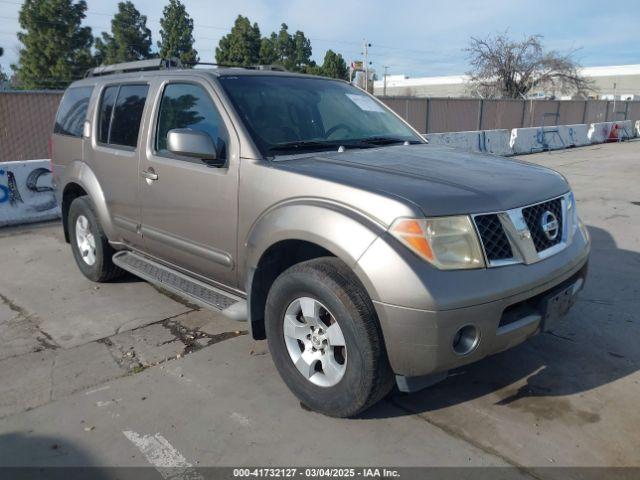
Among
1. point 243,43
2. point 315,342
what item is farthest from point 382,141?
point 243,43

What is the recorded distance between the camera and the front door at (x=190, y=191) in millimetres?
3506

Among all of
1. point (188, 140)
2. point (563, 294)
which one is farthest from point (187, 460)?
point (563, 294)

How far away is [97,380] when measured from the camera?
3.50 m

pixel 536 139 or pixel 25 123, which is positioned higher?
pixel 25 123

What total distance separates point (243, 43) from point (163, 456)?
4357cm

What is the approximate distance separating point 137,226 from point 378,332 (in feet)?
8.32

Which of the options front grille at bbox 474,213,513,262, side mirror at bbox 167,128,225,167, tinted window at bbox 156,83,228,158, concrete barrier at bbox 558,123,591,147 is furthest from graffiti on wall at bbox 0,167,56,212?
concrete barrier at bbox 558,123,591,147

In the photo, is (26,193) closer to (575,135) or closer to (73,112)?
(73,112)

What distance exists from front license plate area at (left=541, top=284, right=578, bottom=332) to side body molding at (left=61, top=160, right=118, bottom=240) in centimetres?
357

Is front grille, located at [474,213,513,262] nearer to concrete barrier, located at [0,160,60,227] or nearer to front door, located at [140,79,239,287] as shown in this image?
front door, located at [140,79,239,287]

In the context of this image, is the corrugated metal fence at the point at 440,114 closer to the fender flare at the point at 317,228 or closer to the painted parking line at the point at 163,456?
the fender flare at the point at 317,228

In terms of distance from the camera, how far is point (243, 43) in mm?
A: 42656

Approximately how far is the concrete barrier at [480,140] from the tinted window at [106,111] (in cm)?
1115

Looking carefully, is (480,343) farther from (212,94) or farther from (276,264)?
(212,94)
